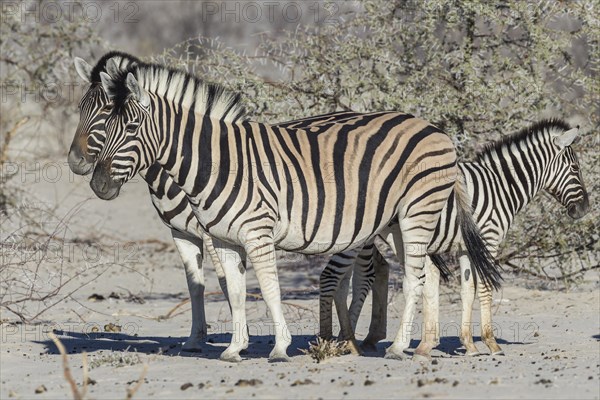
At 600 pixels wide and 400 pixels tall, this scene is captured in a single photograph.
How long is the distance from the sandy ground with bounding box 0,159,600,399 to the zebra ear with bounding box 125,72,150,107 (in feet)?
6.05

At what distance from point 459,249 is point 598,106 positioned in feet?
12.5

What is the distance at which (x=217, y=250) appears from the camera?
7.43m

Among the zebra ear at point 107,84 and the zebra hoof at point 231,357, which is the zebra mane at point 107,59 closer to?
the zebra ear at point 107,84

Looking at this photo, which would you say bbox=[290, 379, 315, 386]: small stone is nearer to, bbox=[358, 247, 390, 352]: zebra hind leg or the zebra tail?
the zebra tail

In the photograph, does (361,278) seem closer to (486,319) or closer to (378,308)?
(378,308)

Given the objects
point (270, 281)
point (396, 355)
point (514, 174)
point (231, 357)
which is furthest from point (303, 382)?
point (514, 174)

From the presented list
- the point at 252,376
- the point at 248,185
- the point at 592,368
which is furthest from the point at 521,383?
the point at 248,185

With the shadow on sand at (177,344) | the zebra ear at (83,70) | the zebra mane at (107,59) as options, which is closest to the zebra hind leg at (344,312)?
the shadow on sand at (177,344)

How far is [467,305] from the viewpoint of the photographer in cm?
797

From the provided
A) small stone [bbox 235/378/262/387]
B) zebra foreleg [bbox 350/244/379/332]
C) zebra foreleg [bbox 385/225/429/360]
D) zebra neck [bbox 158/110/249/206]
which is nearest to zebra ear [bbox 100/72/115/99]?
zebra neck [bbox 158/110/249/206]

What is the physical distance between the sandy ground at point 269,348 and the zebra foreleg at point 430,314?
0.60 feet

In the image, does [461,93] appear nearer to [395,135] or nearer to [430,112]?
[430,112]

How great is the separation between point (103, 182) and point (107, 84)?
673mm

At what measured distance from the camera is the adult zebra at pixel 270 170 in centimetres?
700
